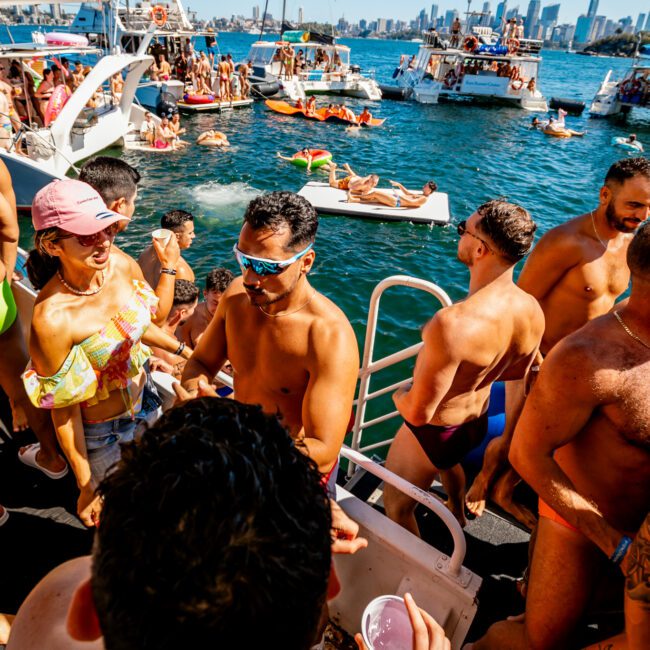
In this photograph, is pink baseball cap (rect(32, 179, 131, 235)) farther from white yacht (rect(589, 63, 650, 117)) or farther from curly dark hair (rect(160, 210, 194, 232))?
white yacht (rect(589, 63, 650, 117))

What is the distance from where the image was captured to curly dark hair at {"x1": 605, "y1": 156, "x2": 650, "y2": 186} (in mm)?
3066

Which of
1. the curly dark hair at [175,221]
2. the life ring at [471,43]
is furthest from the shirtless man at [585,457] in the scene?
the life ring at [471,43]

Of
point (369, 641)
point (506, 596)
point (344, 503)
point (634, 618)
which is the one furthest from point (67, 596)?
point (506, 596)

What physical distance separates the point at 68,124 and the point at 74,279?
1356cm

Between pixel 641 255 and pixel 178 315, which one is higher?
pixel 641 255

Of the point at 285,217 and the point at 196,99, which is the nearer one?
the point at 285,217

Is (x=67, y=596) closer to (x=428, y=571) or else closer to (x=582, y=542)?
(x=428, y=571)

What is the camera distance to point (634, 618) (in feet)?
4.73

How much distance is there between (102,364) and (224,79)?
28.0 metres

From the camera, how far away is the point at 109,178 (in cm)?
307

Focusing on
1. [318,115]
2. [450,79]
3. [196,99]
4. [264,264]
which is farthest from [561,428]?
[450,79]

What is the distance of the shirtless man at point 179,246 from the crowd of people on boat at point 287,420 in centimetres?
78

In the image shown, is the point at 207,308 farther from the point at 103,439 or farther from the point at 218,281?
the point at 103,439

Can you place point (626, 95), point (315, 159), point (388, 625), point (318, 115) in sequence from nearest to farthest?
point (388, 625) < point (315, 159) < point (318, 115) < point (626, 95)
